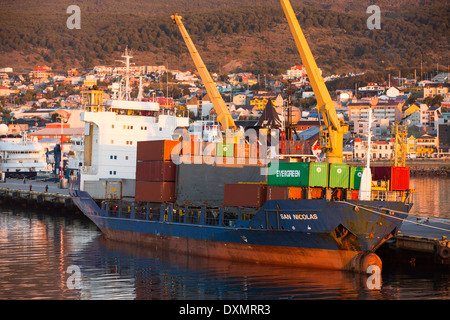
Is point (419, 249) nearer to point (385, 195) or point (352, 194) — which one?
point (385, 195)

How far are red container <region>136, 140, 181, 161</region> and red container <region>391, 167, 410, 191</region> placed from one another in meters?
11.3

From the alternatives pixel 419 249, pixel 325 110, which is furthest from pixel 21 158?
pixel 419 249

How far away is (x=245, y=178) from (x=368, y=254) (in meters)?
8.88

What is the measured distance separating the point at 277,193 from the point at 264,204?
81cm

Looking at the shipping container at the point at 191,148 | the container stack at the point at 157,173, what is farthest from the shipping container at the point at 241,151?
the container stack at the point at 157,173

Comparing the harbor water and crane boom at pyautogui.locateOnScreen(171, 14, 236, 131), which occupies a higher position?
crane boom at pyautogui.locateOnScreen(171, 14, 236, 131)

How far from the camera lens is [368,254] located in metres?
31.2

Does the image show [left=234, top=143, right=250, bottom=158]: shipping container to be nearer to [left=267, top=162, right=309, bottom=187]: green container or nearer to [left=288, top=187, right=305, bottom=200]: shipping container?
[left=267, top=162, right=309, bottom=187]: green container

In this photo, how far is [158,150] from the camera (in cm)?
3841

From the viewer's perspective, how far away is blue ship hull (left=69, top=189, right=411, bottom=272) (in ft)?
102

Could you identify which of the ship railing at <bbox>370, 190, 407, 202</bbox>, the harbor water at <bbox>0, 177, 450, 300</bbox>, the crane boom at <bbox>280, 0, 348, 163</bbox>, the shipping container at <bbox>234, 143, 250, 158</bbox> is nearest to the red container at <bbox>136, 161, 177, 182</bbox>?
the shipping container at <bbox>234, 143, 250, 158</bbox>

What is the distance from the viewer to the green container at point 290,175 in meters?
32.1

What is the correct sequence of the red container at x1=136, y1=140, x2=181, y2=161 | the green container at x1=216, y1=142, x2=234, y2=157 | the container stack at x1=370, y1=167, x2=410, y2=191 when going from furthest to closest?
the green container at x1=216, y1=142, x2=234, y2=157, the red container at x1=136, y1=140, x2=181, y2=161, the container stack at x1=370, y1=167, x2=410, y2=191
